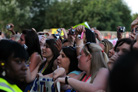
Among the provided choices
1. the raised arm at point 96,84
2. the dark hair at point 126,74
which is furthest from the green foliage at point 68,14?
the dark hair at point 126,74

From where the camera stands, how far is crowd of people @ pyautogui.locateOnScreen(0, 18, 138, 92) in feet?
2.55

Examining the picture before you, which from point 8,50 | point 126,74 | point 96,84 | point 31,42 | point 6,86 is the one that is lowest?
point 96,84

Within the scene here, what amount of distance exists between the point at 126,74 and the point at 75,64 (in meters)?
2.68

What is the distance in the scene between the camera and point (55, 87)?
2.73m

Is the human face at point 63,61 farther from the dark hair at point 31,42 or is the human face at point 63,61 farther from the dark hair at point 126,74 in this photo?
the dark hair at point 126,74

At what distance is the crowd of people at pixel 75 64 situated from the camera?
2.55ft

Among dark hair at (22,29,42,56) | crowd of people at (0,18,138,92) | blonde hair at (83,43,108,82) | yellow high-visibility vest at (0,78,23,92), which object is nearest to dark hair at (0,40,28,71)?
crowd of people at (0,18,138,92)

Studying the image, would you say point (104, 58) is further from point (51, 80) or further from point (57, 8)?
point (57, 8)

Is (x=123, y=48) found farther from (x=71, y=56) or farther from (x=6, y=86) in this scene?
(x=6, y=86)

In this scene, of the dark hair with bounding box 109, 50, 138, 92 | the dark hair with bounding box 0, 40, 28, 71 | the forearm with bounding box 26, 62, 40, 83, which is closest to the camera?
the dark hair with bounding box 109, 50, 138, 92

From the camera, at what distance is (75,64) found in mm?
3436

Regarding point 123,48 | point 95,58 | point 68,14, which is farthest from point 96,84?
point 68,14

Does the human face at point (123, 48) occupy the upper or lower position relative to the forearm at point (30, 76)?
upper

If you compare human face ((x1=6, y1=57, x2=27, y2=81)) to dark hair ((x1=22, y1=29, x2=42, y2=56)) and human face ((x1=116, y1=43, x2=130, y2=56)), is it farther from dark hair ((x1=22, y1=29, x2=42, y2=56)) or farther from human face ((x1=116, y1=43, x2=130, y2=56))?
dark hair ((x1=22, y1=29, x2=42, y2=56))
